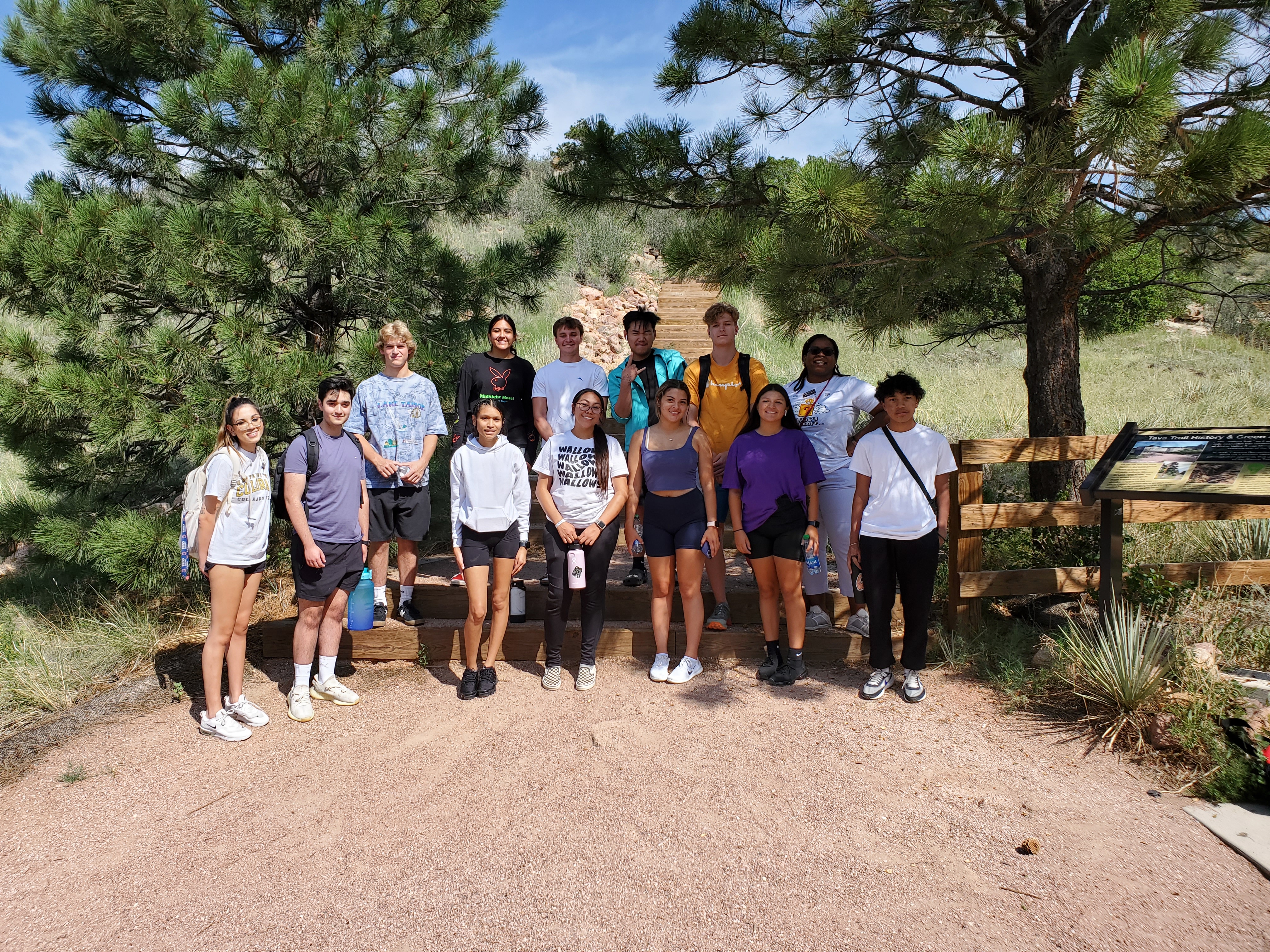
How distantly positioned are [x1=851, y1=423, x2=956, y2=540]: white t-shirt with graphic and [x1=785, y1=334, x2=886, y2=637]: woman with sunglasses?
516 millimetres

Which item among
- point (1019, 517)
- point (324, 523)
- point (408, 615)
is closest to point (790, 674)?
point (1019, 517)

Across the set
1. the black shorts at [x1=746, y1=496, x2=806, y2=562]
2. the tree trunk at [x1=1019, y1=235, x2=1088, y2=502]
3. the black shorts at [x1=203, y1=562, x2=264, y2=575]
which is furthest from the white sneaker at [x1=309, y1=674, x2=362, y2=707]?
the tree trunk at [x1=1019, y1=235, x2=1088, y2=502]

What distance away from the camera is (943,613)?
17.1 feet

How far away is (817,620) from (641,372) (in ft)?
6.35

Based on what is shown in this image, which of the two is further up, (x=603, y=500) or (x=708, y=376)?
(x=708, y=376)

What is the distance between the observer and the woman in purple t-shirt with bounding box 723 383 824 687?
14.5ft

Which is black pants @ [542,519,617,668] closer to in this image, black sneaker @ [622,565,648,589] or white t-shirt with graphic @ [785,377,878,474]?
black sneaker @ [622,565,648,589]

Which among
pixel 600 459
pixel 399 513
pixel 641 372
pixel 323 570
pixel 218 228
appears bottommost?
pixel 323 570

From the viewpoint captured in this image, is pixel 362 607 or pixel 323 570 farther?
pixel 362 607

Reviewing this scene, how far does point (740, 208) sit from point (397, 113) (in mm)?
2495

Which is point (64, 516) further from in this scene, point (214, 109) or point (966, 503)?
point (966, 503)

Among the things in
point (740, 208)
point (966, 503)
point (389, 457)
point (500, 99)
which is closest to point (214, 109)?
point (500, 99)

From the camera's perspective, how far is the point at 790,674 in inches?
179

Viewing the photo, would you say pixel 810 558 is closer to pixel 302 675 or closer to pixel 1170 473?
pixel 1170 473
